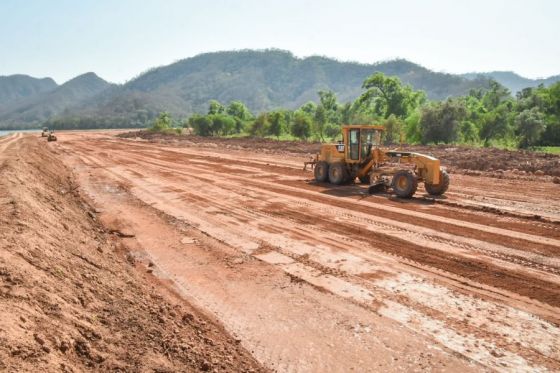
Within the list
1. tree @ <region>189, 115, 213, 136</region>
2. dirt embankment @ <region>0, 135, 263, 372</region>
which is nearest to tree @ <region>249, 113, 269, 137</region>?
tree @ <region>189, 115, 213, 136</region>

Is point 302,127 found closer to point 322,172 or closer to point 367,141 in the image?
point 322,172

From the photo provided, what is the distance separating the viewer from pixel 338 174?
16281mm

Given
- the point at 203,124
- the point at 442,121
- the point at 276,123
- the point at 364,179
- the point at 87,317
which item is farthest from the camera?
the point at 203,124

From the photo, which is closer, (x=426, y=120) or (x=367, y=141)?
(x=367, y=141)

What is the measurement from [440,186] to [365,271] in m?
7.45

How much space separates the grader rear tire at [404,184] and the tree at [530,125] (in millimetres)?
32181

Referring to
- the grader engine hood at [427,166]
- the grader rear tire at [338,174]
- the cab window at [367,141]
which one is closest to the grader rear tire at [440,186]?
the grader engine hood at [427,166]

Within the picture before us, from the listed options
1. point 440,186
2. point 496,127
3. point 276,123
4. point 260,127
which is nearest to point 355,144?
point 440,186

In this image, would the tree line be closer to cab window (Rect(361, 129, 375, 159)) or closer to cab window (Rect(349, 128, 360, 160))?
cab window (Rect(361, 129, 375, 159))

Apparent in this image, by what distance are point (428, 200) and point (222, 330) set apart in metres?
9.39

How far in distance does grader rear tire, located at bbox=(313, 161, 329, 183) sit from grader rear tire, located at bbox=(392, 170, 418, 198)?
395 centimetres

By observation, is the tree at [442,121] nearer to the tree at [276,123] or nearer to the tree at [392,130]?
the tree at [392,130]

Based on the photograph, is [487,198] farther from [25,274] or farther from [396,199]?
[25,274]

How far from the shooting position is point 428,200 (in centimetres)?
1298
